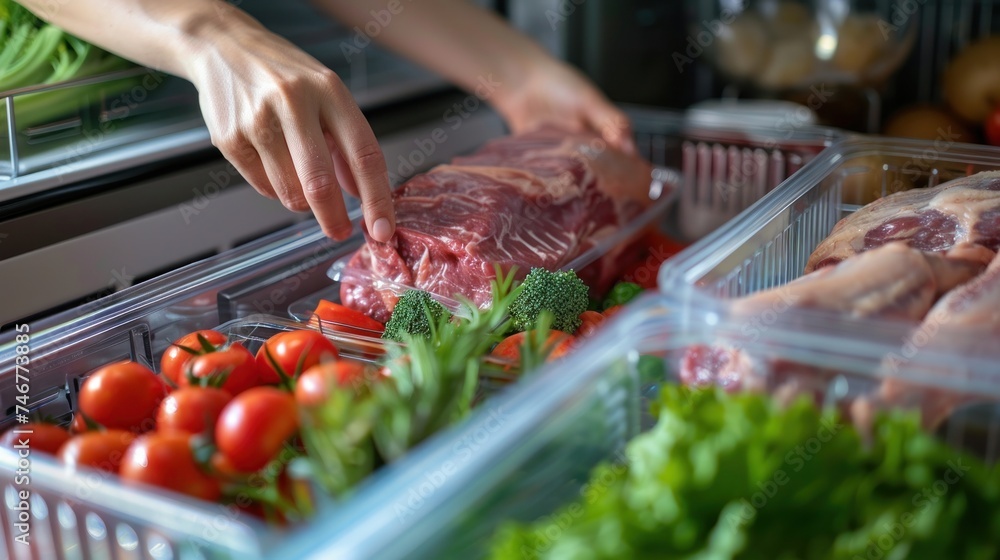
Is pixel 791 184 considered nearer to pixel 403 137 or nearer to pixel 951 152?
pixel 951 152

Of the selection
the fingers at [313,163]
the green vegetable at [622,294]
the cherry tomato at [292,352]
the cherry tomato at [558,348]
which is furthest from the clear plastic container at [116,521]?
the green vegetable at [622,294]

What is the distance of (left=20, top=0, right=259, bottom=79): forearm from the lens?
3.91ft

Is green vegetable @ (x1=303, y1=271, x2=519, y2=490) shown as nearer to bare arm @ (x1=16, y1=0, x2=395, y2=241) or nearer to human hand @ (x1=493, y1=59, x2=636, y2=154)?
bare arm @ (x1=16, y1=0, x2=395, y2=241)

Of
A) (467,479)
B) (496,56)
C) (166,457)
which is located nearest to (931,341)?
(467,479)

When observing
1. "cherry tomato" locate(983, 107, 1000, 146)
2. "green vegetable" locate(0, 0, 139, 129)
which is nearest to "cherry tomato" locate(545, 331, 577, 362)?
"green vegetable" locate(0, 0, 139, 129)

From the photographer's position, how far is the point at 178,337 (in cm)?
116

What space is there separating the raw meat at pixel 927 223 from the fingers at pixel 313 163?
23.3 inches

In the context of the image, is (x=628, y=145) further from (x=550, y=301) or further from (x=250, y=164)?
(x=250, y=164)

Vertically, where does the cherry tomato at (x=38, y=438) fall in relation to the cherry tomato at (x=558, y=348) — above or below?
above

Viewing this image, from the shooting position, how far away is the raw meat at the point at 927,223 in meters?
1.07

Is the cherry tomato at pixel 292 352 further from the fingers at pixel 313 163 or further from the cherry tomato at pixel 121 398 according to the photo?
the fingers at pixel 313 163

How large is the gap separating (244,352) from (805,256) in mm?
722

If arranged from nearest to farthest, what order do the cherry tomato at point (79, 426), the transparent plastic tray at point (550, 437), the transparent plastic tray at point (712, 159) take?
the transparent plastic tray at point (550, 437) → the cherry tomato at point (79, 426) → the transparent plastic tray at point (712, 159)

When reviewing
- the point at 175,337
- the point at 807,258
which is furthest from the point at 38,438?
the point at 807,258
